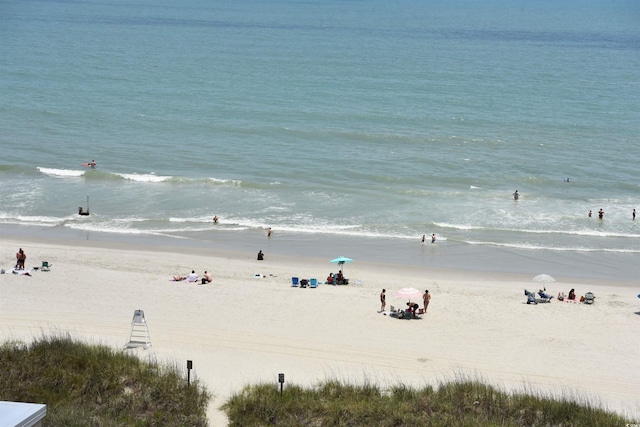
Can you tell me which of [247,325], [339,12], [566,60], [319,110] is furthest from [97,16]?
[247,325]

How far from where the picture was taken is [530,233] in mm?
35062

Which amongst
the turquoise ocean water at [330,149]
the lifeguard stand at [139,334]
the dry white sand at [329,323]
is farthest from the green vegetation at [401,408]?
the turquoise ocean water at [330,149]

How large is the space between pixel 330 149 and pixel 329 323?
2640 centimetres

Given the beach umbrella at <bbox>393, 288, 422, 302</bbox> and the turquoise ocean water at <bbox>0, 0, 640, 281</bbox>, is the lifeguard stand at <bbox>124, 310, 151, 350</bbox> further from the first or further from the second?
the turquoise ocean water at <bbox>0, 0, 640, 281</bbox>

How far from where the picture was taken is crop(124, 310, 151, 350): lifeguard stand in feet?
65.5

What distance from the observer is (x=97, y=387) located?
1638cm

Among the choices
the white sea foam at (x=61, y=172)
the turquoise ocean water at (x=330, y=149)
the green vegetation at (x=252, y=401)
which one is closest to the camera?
the green vegetation at (x=252, y=401)

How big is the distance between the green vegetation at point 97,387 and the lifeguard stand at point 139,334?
1629 millimetres

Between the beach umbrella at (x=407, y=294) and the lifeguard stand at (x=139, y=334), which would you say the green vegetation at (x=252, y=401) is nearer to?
the lifeguard stand at (x=139, y=334)

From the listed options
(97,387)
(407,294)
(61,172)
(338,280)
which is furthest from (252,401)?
(61,172)

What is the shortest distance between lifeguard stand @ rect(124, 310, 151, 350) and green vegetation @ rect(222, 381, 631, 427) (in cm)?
404

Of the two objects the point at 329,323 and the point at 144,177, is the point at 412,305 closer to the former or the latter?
the point at 329,323

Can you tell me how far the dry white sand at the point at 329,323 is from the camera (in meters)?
19.1

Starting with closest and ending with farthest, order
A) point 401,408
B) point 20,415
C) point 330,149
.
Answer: point 20,415
point 401,408
point 330,149
